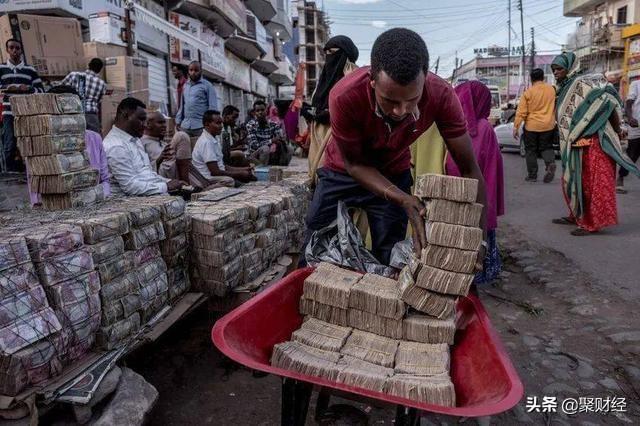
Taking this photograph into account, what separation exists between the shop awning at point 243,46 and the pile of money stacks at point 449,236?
20.5 metres

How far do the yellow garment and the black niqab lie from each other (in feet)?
17.4

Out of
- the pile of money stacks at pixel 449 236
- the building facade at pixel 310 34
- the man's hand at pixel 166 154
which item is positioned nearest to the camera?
the pile of money stacks at pixel 449 236

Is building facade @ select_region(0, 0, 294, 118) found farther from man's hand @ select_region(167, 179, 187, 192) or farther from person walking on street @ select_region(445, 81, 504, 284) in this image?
person walking on street @ select_region(445, 81, 504, 284)

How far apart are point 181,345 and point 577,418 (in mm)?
2422

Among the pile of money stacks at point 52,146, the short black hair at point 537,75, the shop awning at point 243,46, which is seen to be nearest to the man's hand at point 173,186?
the pile of money stacks at point 52,146

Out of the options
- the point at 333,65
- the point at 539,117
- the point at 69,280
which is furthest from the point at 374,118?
the point at 539,117

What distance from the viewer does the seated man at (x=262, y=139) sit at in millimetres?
9023

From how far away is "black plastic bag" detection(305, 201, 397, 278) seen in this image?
2.34 meters

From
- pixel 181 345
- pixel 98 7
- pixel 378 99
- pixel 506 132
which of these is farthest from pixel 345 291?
pixel 506 132

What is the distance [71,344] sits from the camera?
2164mm

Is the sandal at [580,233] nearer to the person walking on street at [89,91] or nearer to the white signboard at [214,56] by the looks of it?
the person walking on street at [89,91]

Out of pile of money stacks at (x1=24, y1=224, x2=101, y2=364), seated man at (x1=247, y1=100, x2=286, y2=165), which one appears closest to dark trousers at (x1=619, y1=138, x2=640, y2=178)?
seated man at (x1=247, y1=100, x2=286, y2=165)

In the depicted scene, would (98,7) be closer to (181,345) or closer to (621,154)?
(181,345)

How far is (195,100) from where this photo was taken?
7.27m
